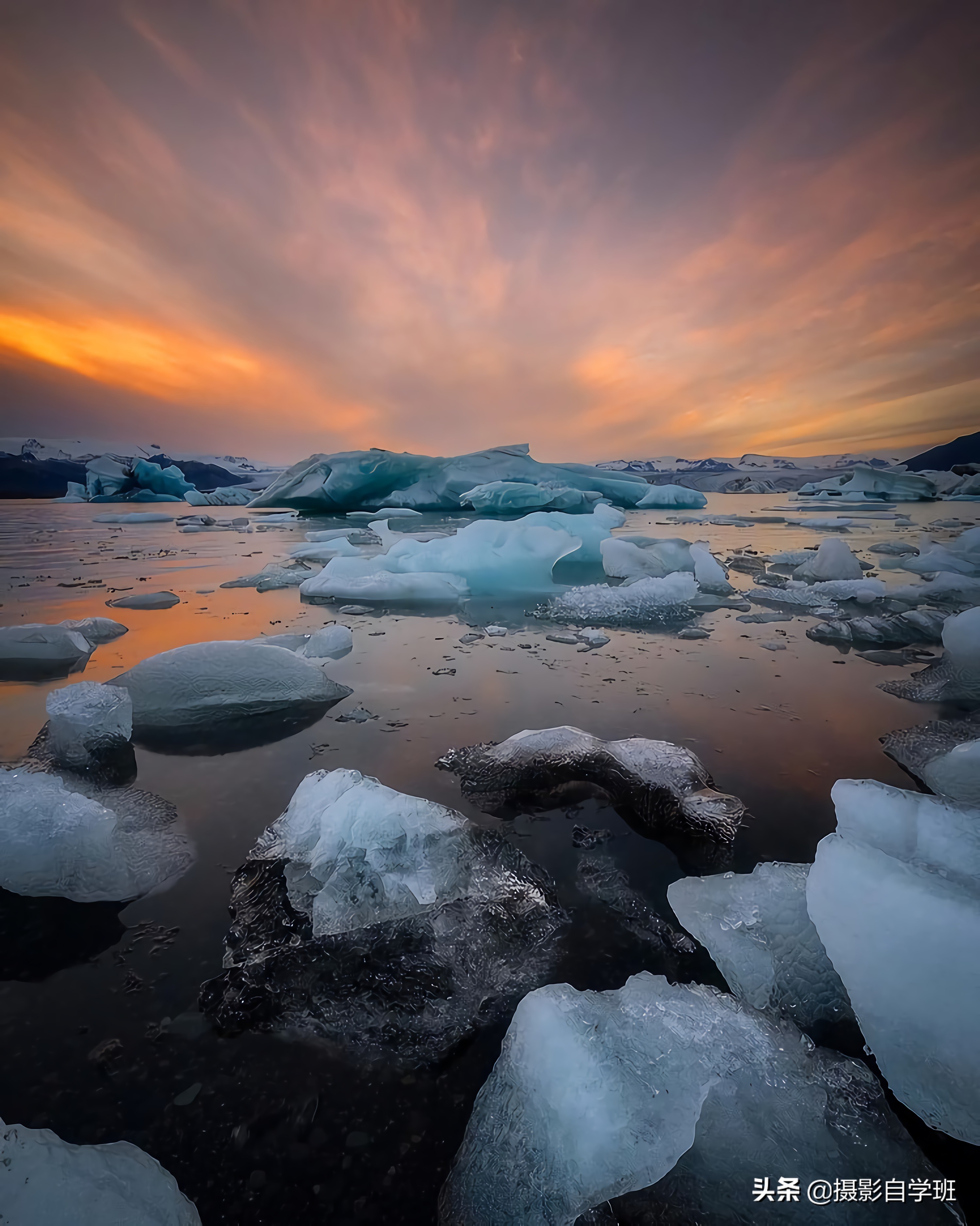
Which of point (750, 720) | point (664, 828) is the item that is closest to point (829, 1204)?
point (664, 828)

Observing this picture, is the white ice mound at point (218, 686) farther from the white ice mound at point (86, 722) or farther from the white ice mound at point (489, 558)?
the white ice mound at point (489, 558)

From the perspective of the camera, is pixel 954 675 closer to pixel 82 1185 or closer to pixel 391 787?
pixel 391 787

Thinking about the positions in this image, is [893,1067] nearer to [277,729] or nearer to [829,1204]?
[829,1204]

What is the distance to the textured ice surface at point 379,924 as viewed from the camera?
926 mm

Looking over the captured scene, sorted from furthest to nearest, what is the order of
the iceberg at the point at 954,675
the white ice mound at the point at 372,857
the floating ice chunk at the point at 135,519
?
1. the floating ice chunk at the point at 135,519
2. the iceberg at the point at 954,675
3. the white ice mound at the point at 372,857

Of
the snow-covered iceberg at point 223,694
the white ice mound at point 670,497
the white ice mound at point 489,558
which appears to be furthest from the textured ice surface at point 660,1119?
the white ice mound at point 670,497

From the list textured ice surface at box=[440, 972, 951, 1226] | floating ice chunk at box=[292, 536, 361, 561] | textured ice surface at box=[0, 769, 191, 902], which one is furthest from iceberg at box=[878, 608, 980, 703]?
floating ice chunk at box=[292, 536, 361, 561]

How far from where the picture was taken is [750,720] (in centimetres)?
210

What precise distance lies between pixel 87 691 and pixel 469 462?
53.4 ft

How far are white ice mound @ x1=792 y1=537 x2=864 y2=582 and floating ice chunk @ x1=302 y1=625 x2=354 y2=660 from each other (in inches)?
190

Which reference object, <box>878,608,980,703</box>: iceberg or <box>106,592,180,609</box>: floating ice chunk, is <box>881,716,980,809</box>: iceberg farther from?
<box>106,592,180,609</box>: floating ice chunk

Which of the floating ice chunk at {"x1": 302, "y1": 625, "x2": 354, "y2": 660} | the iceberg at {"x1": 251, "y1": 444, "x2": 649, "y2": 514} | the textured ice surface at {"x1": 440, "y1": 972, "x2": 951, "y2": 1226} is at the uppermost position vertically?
the iceberg at {"x1": 251, "y1": 444, "x2": 649, "y2": 514}

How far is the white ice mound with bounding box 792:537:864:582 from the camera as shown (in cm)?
511

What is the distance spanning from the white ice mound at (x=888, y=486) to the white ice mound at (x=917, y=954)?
28465 millimetres
